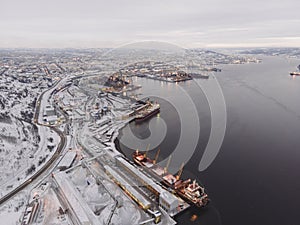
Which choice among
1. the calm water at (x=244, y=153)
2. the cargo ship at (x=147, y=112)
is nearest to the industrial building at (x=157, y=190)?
the calm water at (x=244, y=153)

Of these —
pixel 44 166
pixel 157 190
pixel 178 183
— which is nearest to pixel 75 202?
pixel 157 190

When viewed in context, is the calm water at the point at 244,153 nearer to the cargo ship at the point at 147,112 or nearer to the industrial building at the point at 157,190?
the industrial building at the point at 157,190

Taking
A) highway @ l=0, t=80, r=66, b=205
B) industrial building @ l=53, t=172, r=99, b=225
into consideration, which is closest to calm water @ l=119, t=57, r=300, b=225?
industrial building @ l=53, t=172, r=99, b=225

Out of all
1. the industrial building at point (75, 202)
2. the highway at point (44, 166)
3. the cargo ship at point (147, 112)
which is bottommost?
the highway at point (44, 166)

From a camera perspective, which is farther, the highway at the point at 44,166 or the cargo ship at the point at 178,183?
the highway at the point at 44,166

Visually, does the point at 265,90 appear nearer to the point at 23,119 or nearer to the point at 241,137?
the point at 241,137

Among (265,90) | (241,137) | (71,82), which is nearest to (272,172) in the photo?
(241,137)
